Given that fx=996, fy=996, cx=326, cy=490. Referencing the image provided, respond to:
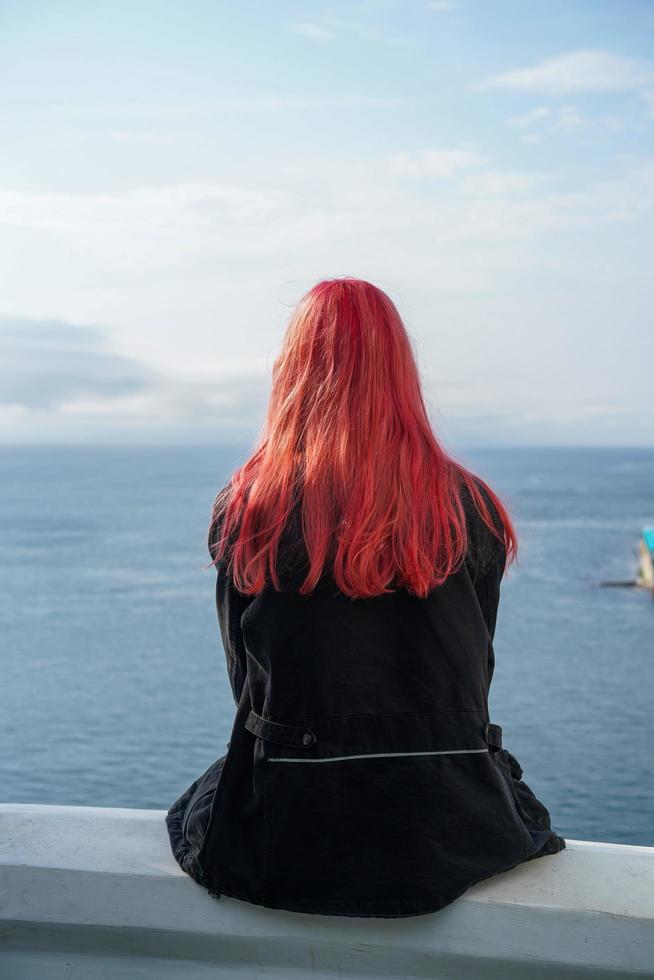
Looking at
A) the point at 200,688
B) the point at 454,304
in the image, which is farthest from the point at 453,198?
the point at 200,688

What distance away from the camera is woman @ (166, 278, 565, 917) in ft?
4.61

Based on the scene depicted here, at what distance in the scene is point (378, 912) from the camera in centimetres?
143

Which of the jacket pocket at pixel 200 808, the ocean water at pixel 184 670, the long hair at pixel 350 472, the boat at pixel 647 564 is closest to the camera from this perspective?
the long hair at pixel 350 472

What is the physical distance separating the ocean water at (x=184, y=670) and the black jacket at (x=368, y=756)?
A: 35.9 feet

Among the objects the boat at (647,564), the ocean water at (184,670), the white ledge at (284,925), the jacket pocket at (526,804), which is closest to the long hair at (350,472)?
the jacket pocket at (526,804)

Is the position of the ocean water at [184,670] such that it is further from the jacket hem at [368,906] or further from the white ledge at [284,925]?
the jacket hem at [368,906]

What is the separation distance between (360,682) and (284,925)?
0.43 meters

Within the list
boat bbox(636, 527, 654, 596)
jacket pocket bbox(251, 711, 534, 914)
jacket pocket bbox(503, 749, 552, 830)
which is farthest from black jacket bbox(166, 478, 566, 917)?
boat bbox(636, 527, 654, 596)

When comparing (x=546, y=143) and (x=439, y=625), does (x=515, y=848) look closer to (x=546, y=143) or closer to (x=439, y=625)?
(x=439, y=625)

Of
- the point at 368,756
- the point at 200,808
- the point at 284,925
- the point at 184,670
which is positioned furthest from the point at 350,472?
the point at 184,670

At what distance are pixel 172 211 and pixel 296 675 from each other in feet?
325

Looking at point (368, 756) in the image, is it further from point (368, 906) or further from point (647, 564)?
point (647, 564)

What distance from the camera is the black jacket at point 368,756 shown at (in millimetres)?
1407

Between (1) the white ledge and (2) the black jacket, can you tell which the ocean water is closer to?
(1) the white ledge
